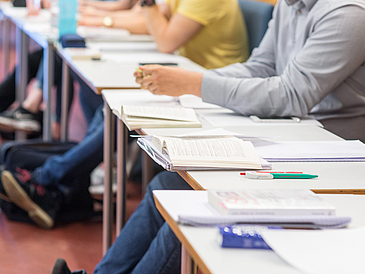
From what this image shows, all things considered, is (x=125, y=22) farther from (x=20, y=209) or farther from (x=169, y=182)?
(x=169, y=182)

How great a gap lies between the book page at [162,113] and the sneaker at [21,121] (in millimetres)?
1857

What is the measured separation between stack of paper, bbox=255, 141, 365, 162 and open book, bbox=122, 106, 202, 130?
0.23m

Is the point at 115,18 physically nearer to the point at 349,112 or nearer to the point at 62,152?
the point at 62,152

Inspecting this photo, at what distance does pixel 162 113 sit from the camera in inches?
50.7

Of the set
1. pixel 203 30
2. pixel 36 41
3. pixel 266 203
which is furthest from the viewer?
pixel 36 41

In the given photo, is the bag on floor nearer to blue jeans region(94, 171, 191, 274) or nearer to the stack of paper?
blue jeans region(94, 171, 191, 274)

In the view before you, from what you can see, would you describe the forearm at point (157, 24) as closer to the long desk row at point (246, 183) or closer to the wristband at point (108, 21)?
the wristband at point (108, 21)

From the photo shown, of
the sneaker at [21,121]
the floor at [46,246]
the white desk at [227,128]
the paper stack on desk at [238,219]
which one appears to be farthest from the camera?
the sneaker at [21,121]

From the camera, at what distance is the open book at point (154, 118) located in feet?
4.06

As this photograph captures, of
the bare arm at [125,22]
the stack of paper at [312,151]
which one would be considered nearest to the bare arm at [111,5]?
the bare arm at [125,22]

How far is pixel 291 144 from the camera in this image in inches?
45.0

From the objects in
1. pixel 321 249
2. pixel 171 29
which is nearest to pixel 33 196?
pixel 171 29

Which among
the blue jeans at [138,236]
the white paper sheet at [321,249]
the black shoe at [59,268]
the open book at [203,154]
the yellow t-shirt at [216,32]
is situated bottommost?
the black shoe at [59,268]

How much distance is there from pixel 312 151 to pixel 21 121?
2.26 m
